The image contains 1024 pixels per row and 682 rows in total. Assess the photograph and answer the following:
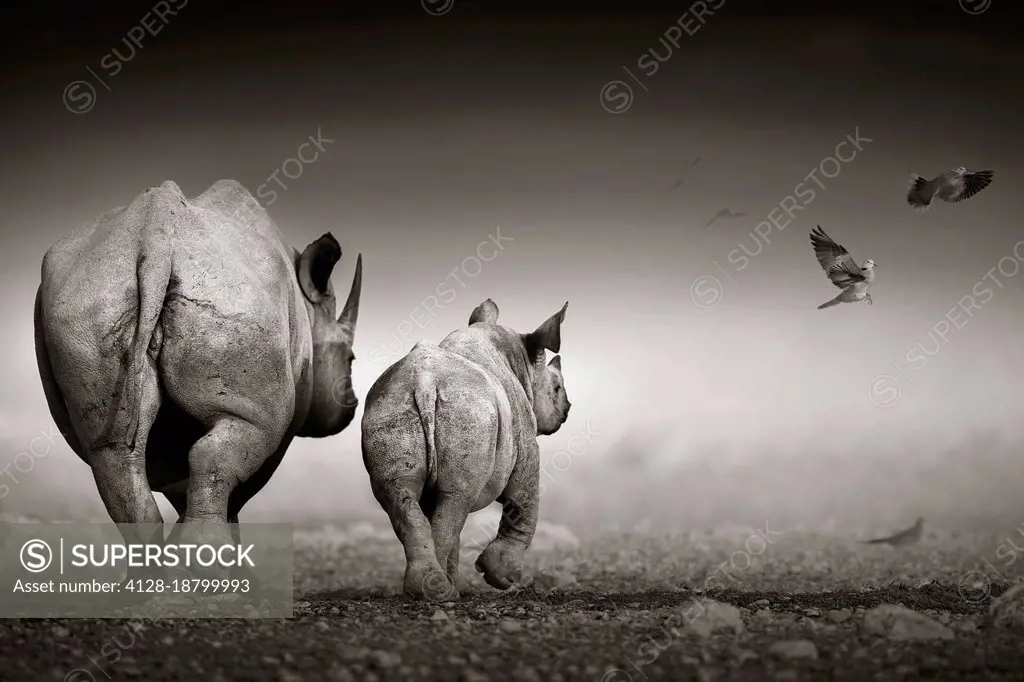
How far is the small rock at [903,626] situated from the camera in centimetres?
548

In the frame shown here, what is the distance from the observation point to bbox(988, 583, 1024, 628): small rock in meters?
6.00

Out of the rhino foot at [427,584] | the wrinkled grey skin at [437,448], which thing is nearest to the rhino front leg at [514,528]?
the wrinkled grey skin at [437,448]

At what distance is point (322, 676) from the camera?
16.1 ft

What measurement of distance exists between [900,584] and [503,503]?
299 cm

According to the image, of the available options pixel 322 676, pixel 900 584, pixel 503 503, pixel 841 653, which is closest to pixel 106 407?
pixel 322 676

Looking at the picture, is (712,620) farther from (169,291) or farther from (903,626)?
(169,291)

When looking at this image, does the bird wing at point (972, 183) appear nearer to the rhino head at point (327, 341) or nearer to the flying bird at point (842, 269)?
the flying bird at point (842, 269)

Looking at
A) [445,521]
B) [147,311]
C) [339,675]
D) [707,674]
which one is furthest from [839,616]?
[147,311]

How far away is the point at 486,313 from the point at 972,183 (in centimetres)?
377

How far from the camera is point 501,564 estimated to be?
8.45 metres

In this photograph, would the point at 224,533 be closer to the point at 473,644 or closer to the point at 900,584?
the point at 473,644

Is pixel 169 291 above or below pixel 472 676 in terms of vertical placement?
above

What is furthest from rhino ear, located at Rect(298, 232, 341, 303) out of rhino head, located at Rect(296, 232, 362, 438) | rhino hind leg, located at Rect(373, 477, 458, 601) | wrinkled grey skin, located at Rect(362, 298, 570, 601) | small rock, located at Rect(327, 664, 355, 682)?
small rock, located at Rect(327, 664, 355, 682)

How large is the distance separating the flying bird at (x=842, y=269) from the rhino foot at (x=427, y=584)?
12.3ft
